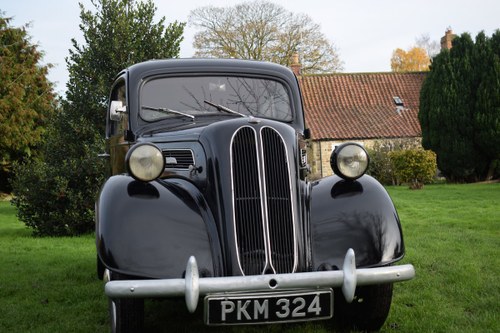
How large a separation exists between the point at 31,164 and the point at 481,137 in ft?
49.7

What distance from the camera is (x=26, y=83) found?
2434 centimetres

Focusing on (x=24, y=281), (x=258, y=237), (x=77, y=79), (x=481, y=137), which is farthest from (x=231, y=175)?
(x=481, y=137)

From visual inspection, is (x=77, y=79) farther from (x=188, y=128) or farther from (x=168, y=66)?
(x=188, y=128)

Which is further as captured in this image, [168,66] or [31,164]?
[31,164]

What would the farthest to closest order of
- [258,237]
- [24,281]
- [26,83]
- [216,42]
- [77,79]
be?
[216,42] < [26,83] < [77,79] < [24,281] < [258,237]

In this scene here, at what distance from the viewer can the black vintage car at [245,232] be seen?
8.83 ft

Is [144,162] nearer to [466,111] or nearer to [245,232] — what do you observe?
[245,232]

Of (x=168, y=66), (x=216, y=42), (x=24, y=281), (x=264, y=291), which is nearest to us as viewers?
(x=264, y=291)

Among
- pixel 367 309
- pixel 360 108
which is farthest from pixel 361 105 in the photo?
pixel 367 309

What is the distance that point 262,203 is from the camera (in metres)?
3.03

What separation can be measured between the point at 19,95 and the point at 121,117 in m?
20.9

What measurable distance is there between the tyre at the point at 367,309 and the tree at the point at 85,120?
5.90m

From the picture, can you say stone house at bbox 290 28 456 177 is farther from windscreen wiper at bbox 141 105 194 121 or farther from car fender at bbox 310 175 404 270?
car fender at bbox 310 175 404 270

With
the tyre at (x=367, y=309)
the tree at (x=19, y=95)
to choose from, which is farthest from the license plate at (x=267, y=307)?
the tree at (x=19, y=95)
